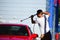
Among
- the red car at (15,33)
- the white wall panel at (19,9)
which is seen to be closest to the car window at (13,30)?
the red car at (15,33)

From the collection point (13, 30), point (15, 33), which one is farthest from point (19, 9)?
point (15, 33)

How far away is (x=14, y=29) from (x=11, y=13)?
470 centimetres

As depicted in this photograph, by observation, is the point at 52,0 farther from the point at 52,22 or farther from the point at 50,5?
the point at 52,22

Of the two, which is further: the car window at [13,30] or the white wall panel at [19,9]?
the white wall panel at [19,9]

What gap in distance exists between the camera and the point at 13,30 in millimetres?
9586

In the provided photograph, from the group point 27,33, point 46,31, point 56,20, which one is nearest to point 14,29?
point 27,33

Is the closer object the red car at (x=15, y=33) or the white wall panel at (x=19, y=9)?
the red car at (x=15, y=33)

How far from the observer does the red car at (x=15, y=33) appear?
866cm

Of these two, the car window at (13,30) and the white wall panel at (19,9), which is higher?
the white wall panel at (19,9)

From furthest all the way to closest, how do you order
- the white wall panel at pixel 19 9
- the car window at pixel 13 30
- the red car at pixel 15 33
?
the white wall panel at pixel 19 9
the car window at pixel 13 30
the red car at pixel 15 33

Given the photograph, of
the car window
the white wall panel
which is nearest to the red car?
the car window

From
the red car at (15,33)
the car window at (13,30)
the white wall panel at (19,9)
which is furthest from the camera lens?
the white wall panel at (19,9)

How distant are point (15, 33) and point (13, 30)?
0.29 meters

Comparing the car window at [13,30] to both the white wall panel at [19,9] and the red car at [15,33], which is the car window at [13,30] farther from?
the white wall panel at [19,9]
